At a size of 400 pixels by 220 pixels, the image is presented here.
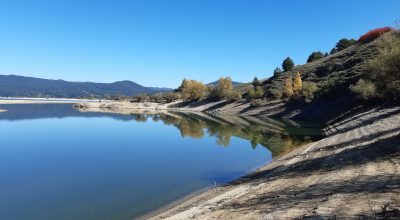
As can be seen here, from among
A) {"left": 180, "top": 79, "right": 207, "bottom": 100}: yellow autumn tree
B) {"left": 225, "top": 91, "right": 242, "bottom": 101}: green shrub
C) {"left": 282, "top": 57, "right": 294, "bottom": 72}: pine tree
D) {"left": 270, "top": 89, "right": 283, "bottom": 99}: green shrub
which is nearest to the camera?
{"left": 270, "top": 89, "right": 283, "bottom": 99}: green shrub

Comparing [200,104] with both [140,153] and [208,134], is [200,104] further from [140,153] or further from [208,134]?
[140,153]

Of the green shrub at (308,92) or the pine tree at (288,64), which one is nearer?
the green shrub at (308,92)

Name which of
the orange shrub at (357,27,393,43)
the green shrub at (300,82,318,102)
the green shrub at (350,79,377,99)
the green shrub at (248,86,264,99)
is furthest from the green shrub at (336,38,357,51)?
the green shrub at (350,79,377,99)

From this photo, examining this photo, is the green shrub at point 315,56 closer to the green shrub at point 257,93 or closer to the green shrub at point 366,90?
the green shrub at point 257,93

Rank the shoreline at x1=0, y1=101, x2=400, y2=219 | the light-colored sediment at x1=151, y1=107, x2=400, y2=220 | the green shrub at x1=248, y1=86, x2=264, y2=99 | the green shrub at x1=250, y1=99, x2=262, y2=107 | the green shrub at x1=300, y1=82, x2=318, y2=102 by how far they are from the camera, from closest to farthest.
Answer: the light-colored sediment at x1=151, y1=107, x2=400, y2=220 → the shoreline at x1=0, y1=101, x2=400, y2=219 → the green shrub at x1=300, y1=82, x2=318, y2=102 → the green shrub at x1=250, y1=99, x2=262, y2=107 → the green shrub at x1=248, y1=86, x2=264, y2=99

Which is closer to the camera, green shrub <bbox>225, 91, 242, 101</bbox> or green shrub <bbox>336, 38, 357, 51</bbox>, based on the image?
green shrub <bbox>225, 91, 242, 101</bbox>

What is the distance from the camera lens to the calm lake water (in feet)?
75.5

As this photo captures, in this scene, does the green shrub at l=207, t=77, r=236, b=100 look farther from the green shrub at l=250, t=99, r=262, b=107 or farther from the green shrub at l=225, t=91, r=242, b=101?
the green shrub at l=250, t=99, r=262, b=107

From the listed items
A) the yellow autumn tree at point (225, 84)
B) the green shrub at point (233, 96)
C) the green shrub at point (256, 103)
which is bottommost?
the green shrub at point (256, 103)

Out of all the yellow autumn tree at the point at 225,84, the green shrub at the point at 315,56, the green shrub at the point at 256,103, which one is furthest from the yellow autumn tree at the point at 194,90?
the green shrub at the point at 315,56

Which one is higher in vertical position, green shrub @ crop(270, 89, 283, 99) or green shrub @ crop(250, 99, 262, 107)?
green shrub @ crop(270, 89, 283, 99)

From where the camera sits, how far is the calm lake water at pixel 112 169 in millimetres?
23000

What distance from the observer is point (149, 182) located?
29.8 meters

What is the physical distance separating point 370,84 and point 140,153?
4605 centimetres
